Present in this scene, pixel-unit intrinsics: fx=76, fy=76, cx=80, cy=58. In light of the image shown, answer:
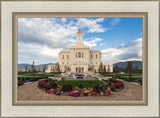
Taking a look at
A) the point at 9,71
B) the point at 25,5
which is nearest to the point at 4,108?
the point at 9,71

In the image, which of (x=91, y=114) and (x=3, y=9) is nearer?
(x=91, y=114)

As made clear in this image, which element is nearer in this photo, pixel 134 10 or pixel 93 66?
pixel 134 10

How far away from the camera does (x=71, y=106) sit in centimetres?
397

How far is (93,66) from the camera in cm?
2223

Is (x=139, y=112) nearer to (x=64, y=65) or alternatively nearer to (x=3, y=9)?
(x=3, y=9)

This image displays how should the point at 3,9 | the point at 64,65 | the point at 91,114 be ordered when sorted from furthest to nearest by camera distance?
the point at 64,65 < the point at 3,9 < the point at 91,114

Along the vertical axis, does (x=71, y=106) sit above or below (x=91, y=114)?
above

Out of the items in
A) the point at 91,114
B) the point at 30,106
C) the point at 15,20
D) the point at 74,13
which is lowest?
the point at 91,114

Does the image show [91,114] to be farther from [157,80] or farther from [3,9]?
[3,9]

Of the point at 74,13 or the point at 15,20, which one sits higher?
the point at 74,13

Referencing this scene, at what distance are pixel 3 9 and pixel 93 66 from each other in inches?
804

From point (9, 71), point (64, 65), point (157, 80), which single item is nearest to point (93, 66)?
point (64, 65)

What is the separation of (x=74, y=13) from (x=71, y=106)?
16.4 feet

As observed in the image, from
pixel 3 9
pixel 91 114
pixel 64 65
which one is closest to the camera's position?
pixel 91 114
